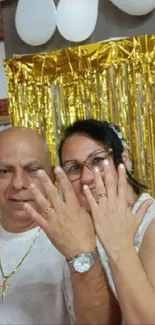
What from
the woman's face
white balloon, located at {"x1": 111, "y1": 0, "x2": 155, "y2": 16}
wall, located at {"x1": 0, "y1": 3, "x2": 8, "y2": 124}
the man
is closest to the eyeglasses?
the woman's face

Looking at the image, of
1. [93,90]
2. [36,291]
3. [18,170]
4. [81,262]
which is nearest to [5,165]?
[18,170]

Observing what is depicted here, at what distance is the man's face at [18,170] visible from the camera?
1.47 m

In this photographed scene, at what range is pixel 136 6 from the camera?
199 centimetres

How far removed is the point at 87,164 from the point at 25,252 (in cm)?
34

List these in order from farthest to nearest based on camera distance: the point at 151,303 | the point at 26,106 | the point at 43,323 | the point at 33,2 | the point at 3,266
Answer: the point at 26,106 → the point at 33,2 → the point at 3,266 → the point at 43,323 → the point at 151,303

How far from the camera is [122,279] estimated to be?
36.6 inches

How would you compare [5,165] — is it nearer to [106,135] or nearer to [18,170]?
[18,170]

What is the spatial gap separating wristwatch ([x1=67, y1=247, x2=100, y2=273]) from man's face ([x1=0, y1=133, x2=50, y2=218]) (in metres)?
0.48

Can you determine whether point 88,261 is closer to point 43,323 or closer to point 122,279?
point 122,279

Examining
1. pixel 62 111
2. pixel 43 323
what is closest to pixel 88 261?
pixel 43 323

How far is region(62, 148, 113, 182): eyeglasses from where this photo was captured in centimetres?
136

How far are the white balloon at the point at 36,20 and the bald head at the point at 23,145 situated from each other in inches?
28.4

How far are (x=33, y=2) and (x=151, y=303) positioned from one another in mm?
1535

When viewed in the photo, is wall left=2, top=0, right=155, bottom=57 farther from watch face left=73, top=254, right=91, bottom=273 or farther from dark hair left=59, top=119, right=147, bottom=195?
watch face left=73, top=254, right=91, bottom=273
